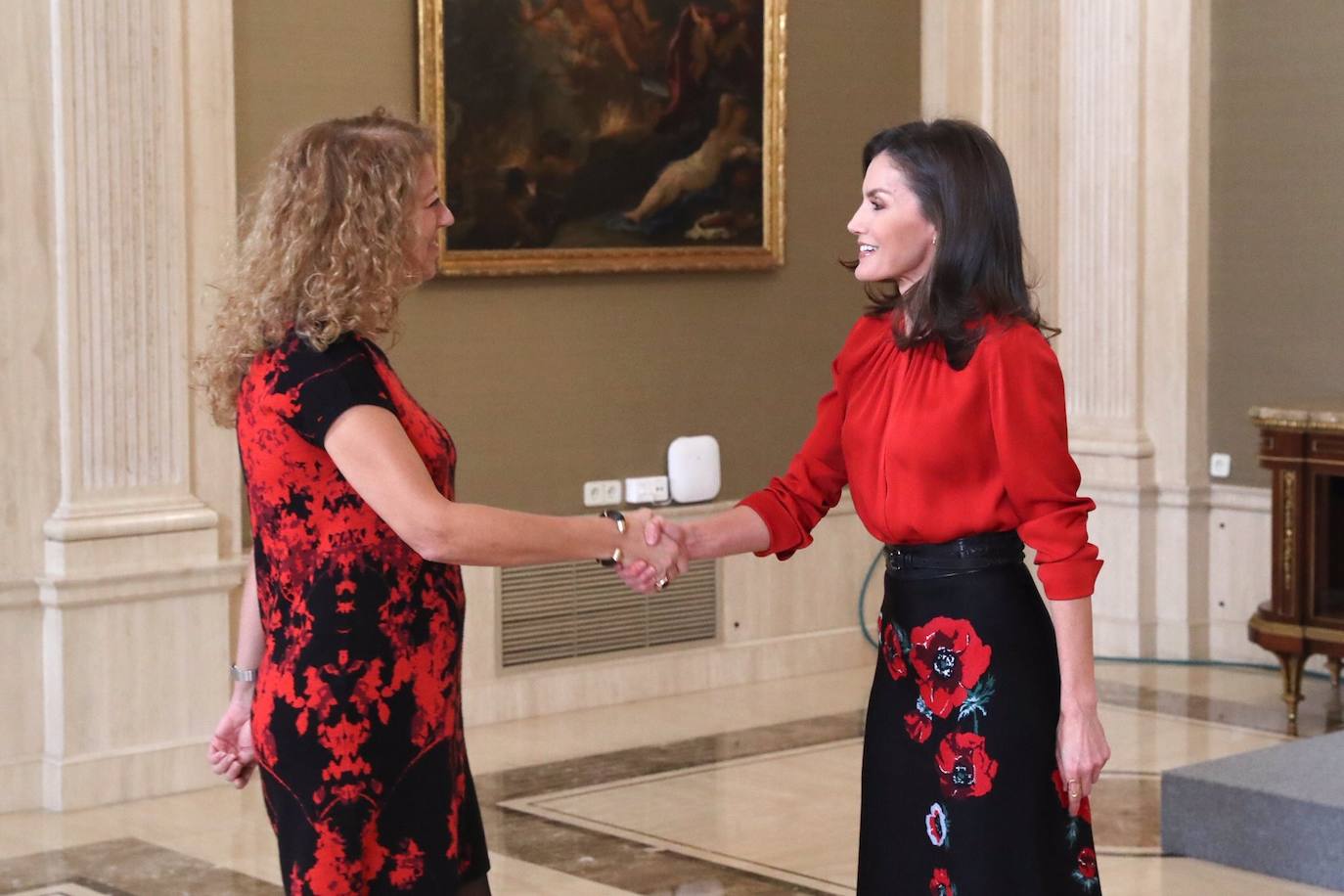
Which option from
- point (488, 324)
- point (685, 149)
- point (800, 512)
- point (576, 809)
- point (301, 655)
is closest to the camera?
point (301, 655)

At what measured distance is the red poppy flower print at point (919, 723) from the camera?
115 inches

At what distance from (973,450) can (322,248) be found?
101cm

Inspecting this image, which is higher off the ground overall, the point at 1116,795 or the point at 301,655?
the point at 301,655

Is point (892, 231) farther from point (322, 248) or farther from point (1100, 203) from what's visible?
point (1100, 203)

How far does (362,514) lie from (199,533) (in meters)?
3.66

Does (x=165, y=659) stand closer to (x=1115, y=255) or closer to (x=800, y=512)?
(x=800, y=512)

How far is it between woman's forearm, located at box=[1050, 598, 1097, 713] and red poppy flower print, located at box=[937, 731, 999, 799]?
14 cm

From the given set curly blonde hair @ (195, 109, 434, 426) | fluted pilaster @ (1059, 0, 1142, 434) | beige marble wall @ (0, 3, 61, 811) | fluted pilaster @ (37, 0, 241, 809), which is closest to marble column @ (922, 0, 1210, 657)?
fluted pilaster @ (1059, 0, 1142, 434)

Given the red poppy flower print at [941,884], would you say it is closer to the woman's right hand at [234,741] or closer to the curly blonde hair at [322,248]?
the woman's right hand at [234,741]

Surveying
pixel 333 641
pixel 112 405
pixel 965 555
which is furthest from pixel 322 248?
pixel 112 405

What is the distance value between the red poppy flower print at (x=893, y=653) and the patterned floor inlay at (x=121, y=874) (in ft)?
8.67

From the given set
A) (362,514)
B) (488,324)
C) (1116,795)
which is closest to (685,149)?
(488,324)

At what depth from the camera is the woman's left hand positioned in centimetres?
282

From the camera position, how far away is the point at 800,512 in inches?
132
